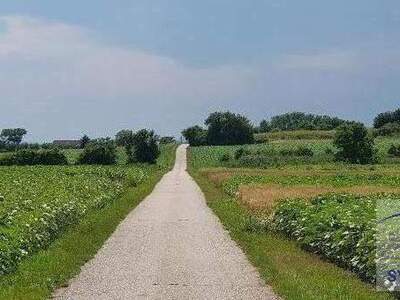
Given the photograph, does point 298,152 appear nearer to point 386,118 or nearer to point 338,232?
point 386,118

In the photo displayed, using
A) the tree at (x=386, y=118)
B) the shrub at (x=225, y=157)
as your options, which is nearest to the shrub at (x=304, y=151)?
the shrub at (x=225, y=157)

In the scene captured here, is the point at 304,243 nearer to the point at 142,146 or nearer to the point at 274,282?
the point at 274,282

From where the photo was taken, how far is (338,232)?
51.9 feet

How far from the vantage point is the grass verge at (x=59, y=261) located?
12609 millimetres

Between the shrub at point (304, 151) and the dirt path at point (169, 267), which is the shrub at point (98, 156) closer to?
the shrub at point (304, 151)

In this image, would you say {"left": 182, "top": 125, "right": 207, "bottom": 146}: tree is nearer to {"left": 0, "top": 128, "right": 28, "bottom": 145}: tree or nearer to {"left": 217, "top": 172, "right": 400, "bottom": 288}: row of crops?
{"left": 0, "top": 128, "right": 28, "bottom": 145}: tree

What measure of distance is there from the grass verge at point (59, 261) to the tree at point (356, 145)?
76566mm

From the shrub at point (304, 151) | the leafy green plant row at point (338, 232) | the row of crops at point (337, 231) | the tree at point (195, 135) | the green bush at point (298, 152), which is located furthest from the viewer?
the tree at point (195, 135)

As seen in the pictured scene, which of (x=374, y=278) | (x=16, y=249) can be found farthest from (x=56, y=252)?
(x=374, y=278)

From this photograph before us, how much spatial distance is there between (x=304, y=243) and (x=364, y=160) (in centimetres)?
8276

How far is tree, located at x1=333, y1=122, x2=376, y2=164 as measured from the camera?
98562 mm

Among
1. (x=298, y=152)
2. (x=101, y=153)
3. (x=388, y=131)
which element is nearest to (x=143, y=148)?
(x=101, y=153)

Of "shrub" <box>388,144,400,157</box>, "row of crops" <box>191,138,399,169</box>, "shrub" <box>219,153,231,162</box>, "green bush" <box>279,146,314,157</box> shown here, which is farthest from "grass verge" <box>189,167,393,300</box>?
"green bush" <box>279,146,314,157</box>

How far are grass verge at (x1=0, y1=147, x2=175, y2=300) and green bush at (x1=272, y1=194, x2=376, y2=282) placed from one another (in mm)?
5676
